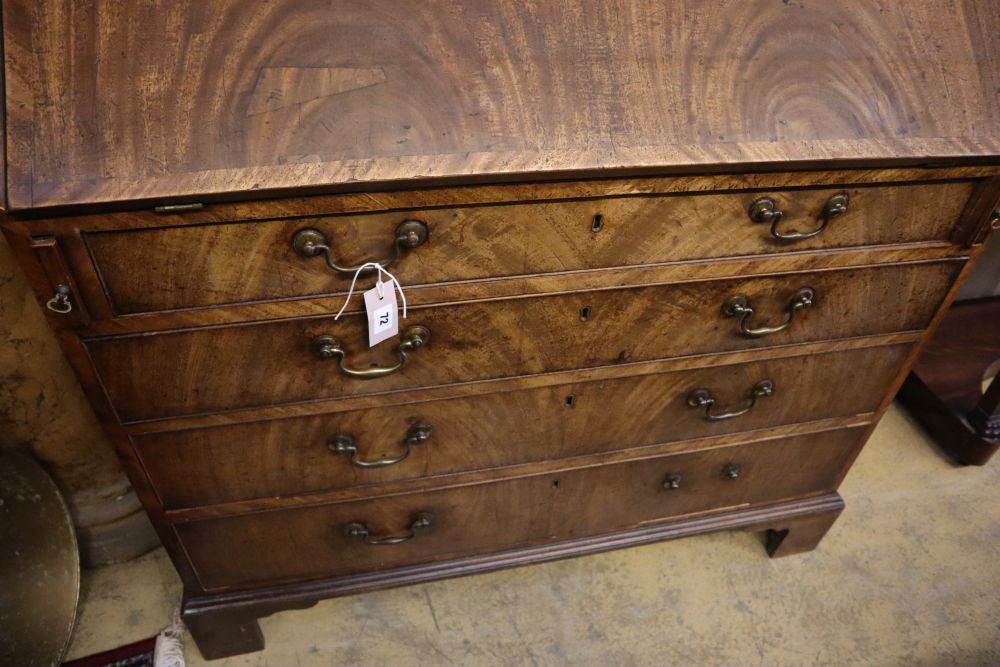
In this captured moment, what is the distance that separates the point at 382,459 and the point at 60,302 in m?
0.50

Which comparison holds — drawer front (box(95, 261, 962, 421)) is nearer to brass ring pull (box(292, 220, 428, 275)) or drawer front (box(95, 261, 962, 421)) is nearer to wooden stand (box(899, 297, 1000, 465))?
brass ring pull (box(292, 220, 428, 275))

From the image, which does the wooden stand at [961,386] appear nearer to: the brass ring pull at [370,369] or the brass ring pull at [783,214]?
the brass ring pull at [783,214]

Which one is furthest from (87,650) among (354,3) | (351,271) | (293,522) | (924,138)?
(924,138)

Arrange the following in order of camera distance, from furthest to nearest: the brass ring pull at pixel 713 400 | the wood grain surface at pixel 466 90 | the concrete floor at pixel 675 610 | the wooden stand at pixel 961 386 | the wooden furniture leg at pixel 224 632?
1. the wooden stand at pixel 961 386
2. the concrete floor at pixel 675 610
3. the wooden furniture leg at pixel 224 632
4. the brass ring pull at pixel 713 400
5. the wood grain surface at pixel 466 90

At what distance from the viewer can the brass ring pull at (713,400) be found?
3.89ft

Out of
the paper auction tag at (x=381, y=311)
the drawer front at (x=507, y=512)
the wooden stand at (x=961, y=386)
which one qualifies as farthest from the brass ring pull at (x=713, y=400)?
the wooden stand at (x=961, y=386)

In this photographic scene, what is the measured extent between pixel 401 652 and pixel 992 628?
123 cm

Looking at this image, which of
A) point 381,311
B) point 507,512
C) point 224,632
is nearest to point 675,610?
point 507,512

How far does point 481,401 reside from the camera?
1.10 meters

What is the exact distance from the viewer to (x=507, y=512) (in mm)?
1306

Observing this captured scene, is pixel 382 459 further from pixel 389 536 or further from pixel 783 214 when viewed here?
pixel 783 214

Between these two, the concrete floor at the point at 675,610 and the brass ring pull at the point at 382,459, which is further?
the concrete floor at the point at 675,610

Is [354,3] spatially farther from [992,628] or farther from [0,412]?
[992,628]

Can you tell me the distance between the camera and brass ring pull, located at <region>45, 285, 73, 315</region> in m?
0.80
